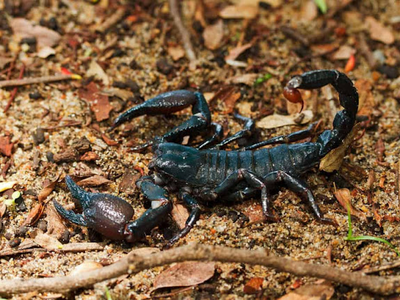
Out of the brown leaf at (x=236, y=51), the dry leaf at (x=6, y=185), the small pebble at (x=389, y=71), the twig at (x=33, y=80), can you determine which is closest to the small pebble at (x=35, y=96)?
the twig at (x=33, y=80)

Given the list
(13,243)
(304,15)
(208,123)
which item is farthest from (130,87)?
(304,15)

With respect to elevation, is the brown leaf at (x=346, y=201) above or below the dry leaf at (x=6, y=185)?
below

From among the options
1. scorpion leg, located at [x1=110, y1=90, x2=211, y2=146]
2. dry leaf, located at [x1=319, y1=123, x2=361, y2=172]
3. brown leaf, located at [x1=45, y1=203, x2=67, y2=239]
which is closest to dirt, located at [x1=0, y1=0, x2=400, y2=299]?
brown leaf, located at [x1=45, y1=203, x2=67, y2=239]

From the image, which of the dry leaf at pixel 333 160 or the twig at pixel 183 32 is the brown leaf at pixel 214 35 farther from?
the dry leaf at pixel 333 160

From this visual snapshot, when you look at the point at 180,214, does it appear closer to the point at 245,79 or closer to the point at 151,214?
the point at 151,214

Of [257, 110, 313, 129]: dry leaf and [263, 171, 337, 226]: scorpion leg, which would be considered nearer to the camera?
[263, 171, 337, 226]: scorpion leg

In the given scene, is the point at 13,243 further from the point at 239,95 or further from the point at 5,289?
the point at 239,95

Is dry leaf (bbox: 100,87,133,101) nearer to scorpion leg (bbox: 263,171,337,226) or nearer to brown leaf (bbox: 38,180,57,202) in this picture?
brown leaf (bbox: 38,180,57,202)
